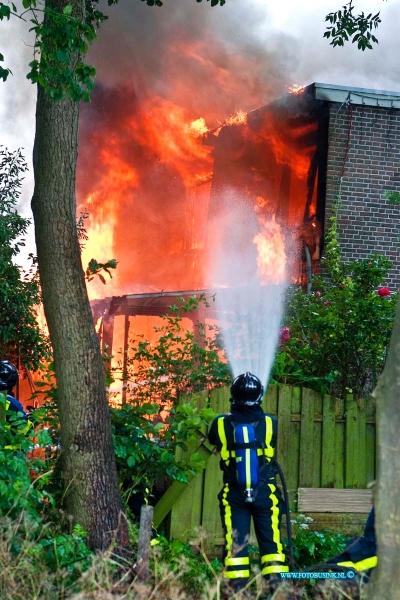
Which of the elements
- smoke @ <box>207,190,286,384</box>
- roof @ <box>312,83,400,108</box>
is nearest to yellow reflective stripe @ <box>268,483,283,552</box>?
smoke @ <box>207,190,286,384</box>

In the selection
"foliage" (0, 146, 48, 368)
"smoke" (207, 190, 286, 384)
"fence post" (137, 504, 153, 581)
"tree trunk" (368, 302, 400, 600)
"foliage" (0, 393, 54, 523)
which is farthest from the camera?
"foliage" (0, 146, 48, 368)

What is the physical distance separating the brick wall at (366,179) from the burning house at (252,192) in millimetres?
15

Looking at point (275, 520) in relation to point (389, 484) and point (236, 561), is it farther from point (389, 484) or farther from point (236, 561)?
point (389, 484)

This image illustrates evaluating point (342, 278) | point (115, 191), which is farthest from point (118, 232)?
point (342, 278)

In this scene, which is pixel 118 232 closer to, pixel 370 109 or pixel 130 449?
pixel 370 109

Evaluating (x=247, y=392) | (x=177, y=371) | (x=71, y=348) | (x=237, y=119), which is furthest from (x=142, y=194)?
(x=247, y=392)

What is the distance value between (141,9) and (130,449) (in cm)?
1404

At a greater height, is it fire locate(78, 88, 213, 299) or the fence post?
fire locate(78, 88, 213, 299)

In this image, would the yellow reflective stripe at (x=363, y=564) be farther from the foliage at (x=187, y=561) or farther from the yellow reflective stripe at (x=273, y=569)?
the foliage at (x=187, y=561)

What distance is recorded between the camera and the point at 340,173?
1217cm

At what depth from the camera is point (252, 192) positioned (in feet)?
44.8

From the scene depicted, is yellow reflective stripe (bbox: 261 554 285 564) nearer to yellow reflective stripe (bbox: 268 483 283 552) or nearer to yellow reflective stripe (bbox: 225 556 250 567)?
yellow reflective stripe (bbox: 268 483 283 552)

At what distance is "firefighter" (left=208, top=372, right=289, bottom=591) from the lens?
5.40 meters

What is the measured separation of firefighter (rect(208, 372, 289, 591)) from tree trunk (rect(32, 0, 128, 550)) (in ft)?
2.49
